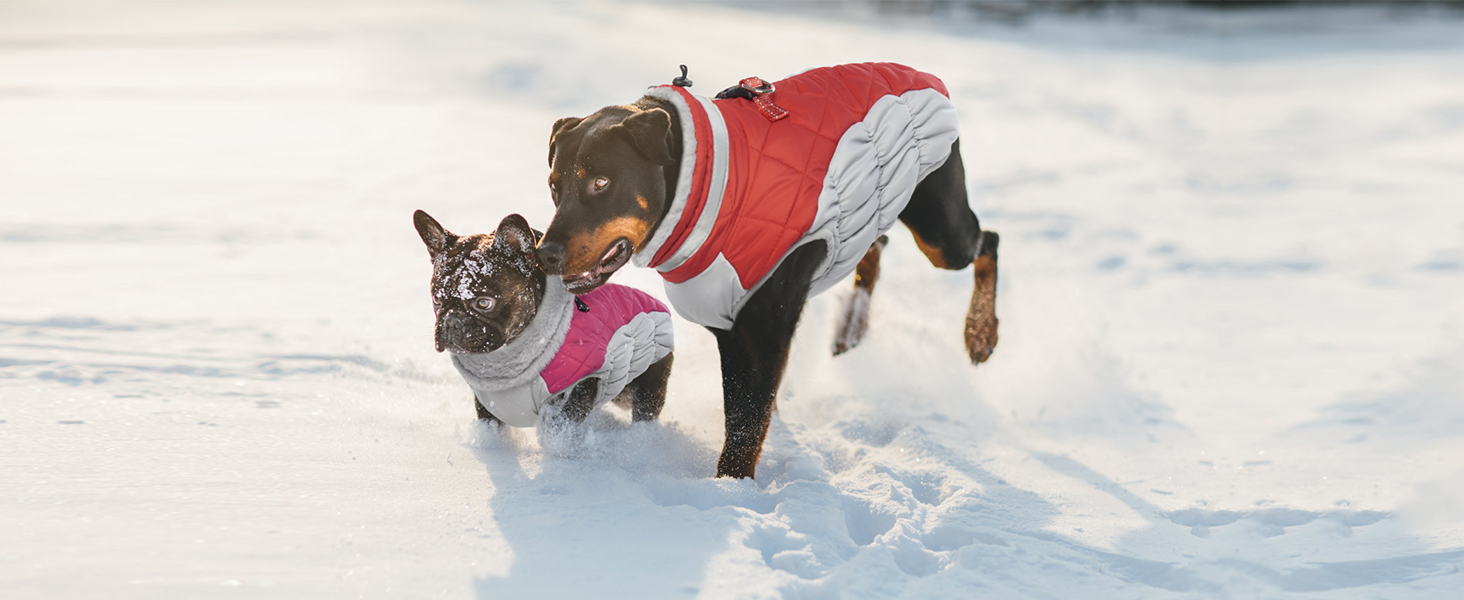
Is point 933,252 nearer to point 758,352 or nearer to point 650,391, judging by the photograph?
point 758,352

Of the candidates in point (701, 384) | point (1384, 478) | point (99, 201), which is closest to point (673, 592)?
point (701, 384)

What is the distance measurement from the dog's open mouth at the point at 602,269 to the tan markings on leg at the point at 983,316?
1634mm

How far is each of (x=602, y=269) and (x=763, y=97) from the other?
2.48 feet

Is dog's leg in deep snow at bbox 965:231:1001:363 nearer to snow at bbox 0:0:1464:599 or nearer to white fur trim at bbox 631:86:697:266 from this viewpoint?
snow at bbox 0:0:1464:599

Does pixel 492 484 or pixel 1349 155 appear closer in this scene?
pixel 492 484

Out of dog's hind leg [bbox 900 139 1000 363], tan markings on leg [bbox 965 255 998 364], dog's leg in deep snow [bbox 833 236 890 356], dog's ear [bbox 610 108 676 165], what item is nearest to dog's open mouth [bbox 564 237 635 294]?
dog's ear [bbox 610 108 676 165]

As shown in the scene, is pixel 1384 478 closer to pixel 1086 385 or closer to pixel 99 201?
pixel 1086 385

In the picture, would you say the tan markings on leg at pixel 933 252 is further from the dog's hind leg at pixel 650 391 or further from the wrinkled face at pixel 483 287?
the wrinkled face at pixel 483 287

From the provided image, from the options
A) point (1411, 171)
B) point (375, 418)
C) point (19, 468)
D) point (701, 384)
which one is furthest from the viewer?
point (1411, 171)

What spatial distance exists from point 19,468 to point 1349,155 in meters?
9.35

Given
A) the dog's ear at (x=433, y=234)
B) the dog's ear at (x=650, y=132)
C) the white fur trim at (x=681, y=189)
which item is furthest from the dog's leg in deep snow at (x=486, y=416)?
the dog's ear at (x=650, y=132)

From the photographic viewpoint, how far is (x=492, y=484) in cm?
256

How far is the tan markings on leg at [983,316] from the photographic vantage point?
356cm

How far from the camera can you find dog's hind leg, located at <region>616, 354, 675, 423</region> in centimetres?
306
